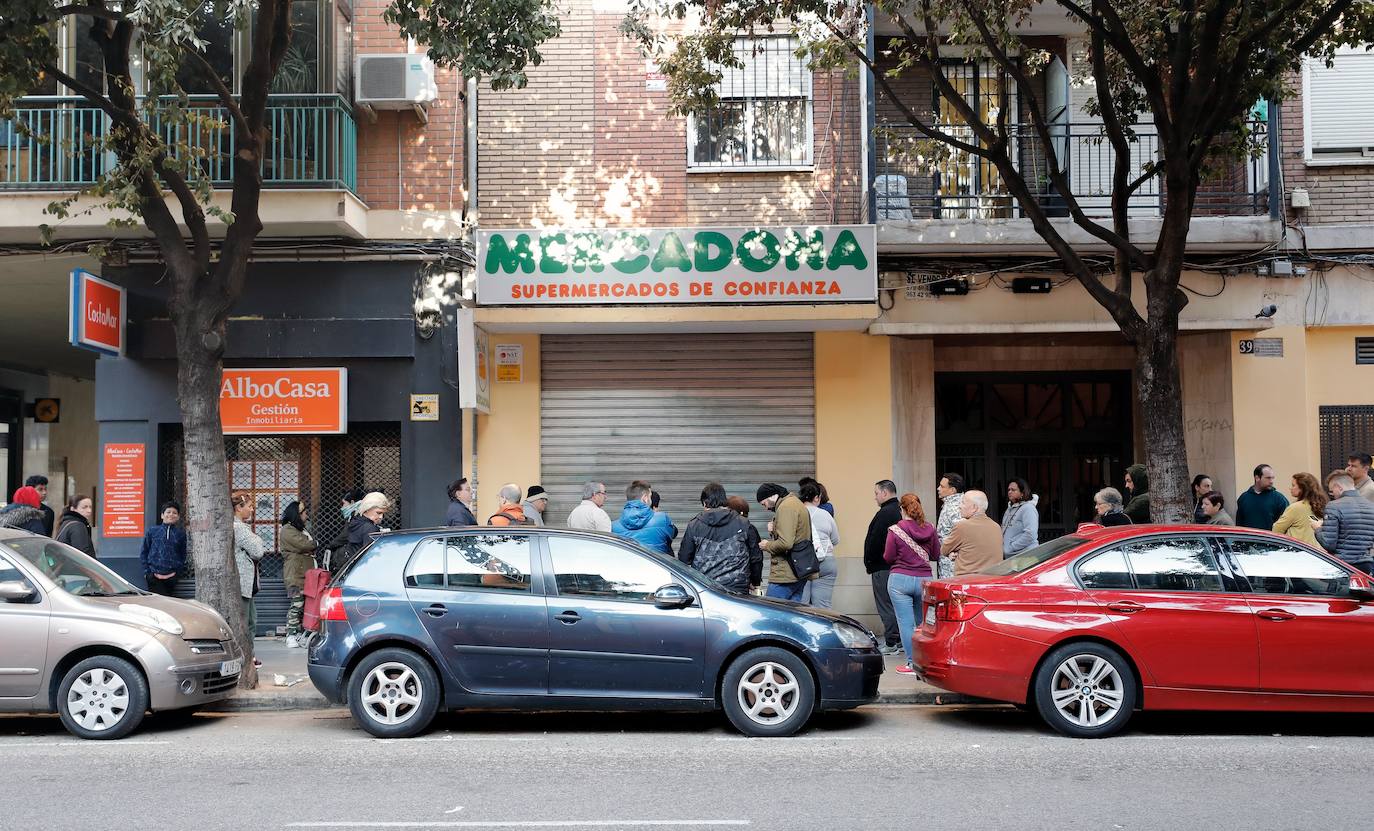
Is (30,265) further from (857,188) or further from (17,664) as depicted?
(857,188)

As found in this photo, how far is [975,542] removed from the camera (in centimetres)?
1014

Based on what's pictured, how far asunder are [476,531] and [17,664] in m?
3.39

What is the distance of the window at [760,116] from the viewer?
1444cm

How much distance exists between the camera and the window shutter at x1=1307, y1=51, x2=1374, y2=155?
14.3 meters

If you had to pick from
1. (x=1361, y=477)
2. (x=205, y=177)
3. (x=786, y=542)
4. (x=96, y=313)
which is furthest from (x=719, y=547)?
(x=96, y=313)

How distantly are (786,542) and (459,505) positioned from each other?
3.50 m

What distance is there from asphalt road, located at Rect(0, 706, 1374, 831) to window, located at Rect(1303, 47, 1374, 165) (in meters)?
8.23

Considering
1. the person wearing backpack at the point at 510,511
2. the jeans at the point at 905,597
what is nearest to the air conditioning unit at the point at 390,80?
the person wearing backpack at the point at 510,511

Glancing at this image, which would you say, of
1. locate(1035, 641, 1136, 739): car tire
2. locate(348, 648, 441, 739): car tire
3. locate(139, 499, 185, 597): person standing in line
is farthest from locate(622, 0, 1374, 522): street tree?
locate(139, 499, 185, 597): person standing in line

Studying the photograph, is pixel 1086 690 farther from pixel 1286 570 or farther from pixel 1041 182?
pixel 1041 182

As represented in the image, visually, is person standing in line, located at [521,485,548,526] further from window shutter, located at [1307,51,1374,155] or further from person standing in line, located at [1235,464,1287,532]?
window shutter, located at [1307,51,1374,155]

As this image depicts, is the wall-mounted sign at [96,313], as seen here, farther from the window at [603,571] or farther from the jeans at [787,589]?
the jeans at [787,589]

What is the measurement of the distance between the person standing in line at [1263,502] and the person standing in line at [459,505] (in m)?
8.28

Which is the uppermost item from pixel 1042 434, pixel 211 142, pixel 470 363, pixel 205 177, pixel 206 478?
pixel 211 142
